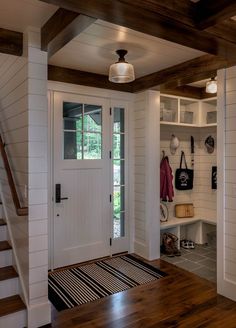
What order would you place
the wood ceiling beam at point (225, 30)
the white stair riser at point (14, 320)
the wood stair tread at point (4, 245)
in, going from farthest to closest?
the wood stair tread at point (4, 245) < the white stair riser at point (14, 320) < the wood ceiling beam at point (225, 30)

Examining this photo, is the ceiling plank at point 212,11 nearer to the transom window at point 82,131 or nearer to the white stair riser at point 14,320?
the transom window at point 82,131

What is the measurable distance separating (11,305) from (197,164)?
368cm

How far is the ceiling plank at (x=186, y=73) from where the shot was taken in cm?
278

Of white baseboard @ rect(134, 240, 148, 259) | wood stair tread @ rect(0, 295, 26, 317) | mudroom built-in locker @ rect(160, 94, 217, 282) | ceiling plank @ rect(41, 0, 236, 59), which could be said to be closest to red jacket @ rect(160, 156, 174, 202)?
mudroom built-in locker @ rect(160, 94, 217, 282)

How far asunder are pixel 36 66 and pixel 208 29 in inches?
54.6

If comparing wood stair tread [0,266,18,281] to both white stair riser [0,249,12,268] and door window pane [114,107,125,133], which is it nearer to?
white stair riser [0,249,12,268]

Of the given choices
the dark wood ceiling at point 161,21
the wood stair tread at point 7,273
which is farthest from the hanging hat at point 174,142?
the wood stair tread at point 7,273

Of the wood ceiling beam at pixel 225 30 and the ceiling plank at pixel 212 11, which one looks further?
the wood ceiling beam at pixel 225 30

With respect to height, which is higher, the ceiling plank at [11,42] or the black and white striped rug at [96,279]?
the ceiling plank at [11,42]

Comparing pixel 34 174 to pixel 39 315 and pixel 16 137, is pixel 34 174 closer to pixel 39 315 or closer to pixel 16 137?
pixel 16 137

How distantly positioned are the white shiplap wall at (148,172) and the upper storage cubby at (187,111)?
0.45m

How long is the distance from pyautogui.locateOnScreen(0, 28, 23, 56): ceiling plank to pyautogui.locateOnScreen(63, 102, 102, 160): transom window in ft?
3.76

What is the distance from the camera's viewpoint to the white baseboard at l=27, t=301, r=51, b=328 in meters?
2.29

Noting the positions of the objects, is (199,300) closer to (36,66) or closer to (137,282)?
(137,282)
